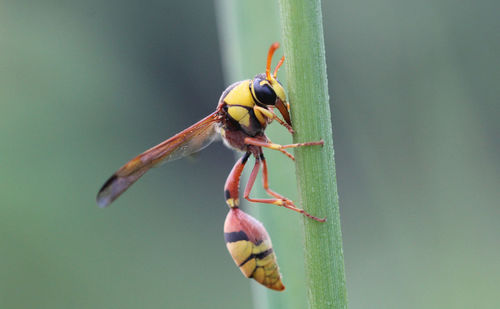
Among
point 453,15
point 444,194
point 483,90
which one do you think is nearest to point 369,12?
point 453,15

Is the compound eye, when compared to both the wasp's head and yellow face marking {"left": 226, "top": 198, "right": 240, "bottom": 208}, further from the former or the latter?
yellow face marking {"left": 226, "top": 198, "right": 240, "bottom": 208}

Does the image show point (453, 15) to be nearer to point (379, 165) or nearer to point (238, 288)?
point (379, 165)

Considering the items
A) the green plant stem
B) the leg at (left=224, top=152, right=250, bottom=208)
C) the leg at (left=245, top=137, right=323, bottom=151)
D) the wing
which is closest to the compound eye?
the leg at (left=245, top=137, right=323, bottom=151)

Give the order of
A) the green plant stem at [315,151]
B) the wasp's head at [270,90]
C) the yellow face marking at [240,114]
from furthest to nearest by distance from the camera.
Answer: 1. the yellow face marking at [240,114]
2. the wasp's head at [270,90]
3. the green plant stem at [315,151]

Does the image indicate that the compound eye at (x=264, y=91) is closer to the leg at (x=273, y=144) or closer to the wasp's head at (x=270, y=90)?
the wasp's head at (x=270, y=90)

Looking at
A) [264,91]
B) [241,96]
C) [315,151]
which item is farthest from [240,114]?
[315,151]

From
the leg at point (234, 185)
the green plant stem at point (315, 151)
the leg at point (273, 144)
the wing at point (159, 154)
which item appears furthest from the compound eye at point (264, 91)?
the green plant stem at point (315, 151)

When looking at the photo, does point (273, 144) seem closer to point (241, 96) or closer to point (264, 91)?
point (264, 91)
